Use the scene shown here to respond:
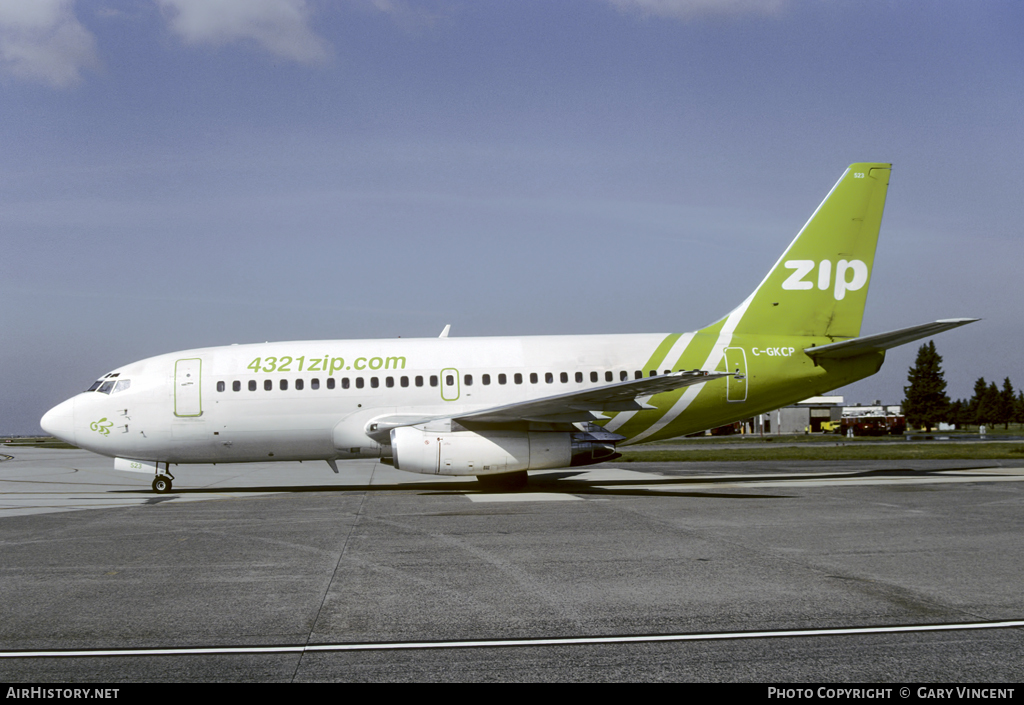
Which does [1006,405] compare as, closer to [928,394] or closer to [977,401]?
[977,401]

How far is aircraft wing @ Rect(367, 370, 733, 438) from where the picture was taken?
15.8m

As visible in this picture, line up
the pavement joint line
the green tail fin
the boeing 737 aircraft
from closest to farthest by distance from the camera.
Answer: the pavement joint line
the boeing 737 aircraft
the green tail fin

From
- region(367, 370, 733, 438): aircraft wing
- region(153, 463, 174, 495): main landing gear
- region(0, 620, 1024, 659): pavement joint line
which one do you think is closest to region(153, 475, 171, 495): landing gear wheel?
region(153, 463, 174, 495): main landing gear

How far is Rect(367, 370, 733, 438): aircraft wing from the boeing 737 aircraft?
0.13 metres

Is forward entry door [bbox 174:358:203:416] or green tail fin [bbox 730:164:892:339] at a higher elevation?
green tail fin [bbox 730:164:892:339]

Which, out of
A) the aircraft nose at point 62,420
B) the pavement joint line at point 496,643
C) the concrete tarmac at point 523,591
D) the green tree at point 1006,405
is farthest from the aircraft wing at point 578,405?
the green tree at point 1006,405

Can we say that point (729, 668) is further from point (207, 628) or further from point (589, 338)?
point (589, 338)

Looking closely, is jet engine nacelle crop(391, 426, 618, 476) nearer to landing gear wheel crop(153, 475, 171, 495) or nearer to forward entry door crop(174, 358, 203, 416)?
forward entry door crop(174, 358, 203, 416)

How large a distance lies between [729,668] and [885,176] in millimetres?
18633

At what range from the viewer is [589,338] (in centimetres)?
1980

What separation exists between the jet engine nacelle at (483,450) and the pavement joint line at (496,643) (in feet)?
37.5

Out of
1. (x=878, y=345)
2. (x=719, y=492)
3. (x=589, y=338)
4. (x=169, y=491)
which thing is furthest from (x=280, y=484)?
(x=878, y=345)

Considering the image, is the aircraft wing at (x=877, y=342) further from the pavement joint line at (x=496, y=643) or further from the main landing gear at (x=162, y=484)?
the main landing gear at (x=162, y=484)

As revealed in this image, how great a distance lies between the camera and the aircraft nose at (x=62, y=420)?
1858cm
